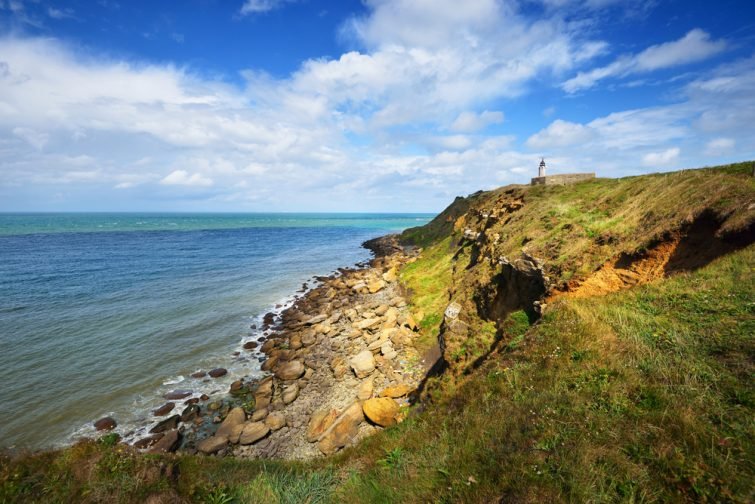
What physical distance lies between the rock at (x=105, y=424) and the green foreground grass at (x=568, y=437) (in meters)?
→ 8.06

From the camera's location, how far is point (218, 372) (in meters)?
18.2

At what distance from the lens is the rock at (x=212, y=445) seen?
41.3 ft

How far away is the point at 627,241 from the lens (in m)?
11.1

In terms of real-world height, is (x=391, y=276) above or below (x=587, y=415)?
below

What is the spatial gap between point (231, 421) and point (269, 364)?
17.1 ft

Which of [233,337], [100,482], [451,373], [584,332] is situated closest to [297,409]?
[451,373]

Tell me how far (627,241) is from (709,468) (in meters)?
9.46

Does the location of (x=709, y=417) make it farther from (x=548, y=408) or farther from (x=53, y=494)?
(x=53, y=494)

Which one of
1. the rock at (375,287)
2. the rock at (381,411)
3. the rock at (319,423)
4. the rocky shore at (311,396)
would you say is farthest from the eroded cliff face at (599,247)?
the rock at (375,287)

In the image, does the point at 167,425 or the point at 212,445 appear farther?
the point at 167,425

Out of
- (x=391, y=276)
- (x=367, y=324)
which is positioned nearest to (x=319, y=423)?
(x=367, y=324)

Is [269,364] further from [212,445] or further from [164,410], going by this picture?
[212,445]

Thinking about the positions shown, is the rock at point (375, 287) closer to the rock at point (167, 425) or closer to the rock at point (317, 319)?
the rock at point (317, 319)

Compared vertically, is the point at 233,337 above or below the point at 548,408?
below
